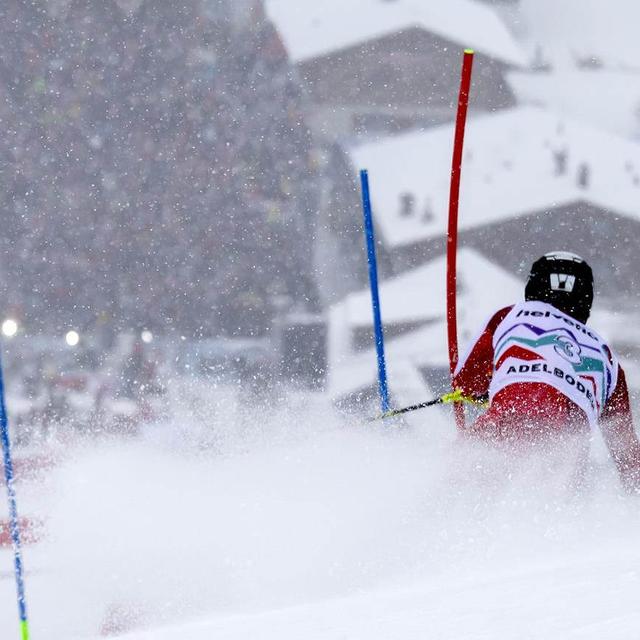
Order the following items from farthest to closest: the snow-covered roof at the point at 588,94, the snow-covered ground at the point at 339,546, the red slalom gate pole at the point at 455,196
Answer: the snow-covered roof at the point at 588,94 < the red slalom gate pole at the point at 455,196 < the snow-covered ground at the point at 339,546

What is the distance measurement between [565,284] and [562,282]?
0.04ft

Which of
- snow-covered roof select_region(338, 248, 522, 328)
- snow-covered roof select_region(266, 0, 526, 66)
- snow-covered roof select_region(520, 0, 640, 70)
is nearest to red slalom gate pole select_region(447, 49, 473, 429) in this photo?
snow-covered roof select_region(338, 248, 522, 328)

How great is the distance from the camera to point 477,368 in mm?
3711

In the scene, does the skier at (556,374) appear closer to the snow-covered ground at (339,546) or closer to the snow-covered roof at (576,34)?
the snow-covered ground at (339,546)

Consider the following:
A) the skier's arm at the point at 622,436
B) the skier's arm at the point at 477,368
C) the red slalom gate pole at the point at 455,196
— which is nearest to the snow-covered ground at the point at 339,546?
the skier's arm at the point at 622,436

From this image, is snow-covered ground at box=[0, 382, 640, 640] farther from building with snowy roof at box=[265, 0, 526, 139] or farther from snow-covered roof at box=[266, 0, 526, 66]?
snow-covered roof at box=[266, 0, 526, 66]

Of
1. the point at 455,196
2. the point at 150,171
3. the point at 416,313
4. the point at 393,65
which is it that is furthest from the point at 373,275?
the point at 150,171

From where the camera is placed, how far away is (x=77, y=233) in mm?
22594

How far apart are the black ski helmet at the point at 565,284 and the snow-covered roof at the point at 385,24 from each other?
20.4 meters

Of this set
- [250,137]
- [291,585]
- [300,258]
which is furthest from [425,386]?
[291,585]

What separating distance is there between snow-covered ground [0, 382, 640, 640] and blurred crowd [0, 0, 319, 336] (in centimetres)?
1587

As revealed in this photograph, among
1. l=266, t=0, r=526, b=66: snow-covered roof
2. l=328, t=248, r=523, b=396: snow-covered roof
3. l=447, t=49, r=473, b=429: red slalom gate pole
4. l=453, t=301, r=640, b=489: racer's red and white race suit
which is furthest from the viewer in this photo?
l=266, t=0, r=526, b=66: snow-covered roof

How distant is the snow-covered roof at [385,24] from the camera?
928 inches

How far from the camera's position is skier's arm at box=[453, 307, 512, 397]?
3643 mm
